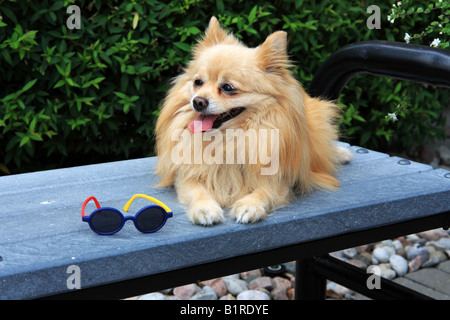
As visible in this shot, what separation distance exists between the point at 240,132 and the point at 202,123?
5.8 inches

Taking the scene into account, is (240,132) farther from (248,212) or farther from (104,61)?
(104,61)

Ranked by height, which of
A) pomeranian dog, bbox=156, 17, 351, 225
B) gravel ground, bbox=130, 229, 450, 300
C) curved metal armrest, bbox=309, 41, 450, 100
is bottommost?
gravel ground, bbox=130, 229, 450, 300

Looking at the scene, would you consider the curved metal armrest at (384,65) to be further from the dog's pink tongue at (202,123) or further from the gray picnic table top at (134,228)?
the dog's pink tongue at (202,123)

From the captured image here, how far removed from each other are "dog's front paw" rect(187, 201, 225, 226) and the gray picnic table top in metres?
0.02

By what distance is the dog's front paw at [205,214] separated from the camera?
178 centimetres

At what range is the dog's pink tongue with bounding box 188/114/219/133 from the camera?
6.60 feet

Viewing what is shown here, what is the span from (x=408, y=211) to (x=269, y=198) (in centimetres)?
56

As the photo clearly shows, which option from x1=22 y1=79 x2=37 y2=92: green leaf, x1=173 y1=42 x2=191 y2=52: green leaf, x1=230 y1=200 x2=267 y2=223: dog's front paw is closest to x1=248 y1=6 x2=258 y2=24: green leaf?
x1=173 y1=42 x2=191 y2=52: green leaf

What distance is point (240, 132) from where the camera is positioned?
78.8 inches

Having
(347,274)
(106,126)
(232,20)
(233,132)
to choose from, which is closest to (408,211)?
(347,274)

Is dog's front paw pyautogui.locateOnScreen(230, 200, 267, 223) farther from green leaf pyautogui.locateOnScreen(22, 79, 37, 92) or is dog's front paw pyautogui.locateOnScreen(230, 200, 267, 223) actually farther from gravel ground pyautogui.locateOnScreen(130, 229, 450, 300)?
green leaf pyautogui.locateOnScreen(22, 79, 37, 92)

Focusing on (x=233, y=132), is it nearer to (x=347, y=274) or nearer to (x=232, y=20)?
(x=347, y=274)

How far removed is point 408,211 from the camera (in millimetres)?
2070

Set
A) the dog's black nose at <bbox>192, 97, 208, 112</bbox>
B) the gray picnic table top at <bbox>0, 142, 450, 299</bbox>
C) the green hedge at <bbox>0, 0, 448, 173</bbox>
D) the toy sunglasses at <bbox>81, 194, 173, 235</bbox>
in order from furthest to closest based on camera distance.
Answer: the green hedge at <bbox>0, 0, 448, 173</bbox>, the dog's black nose at <bbox>192, 97, 208, 112</bbox>, the toy sunglasses at <bbox>81, 194, 173, 235</bbox>, the gray picnic table top at <bbox>0, 142, 450, 299</bbox>
